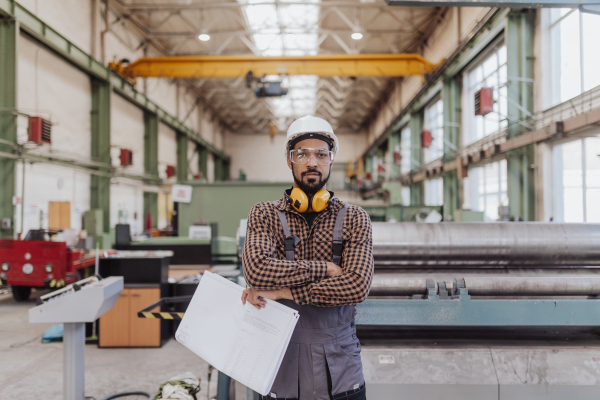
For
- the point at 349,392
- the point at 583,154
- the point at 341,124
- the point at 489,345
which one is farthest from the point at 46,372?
the point at 341,124

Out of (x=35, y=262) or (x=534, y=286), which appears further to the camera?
(x=35, y=262)

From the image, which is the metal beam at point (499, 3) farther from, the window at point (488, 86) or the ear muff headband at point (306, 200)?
the window at point (488, 86)

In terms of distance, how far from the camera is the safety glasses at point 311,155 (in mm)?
1491

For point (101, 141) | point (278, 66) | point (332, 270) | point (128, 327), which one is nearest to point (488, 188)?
point (278, 66)

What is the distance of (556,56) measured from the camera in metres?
6.09

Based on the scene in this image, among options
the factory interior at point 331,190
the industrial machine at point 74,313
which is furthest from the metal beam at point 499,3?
the industrial machine at point 74,313

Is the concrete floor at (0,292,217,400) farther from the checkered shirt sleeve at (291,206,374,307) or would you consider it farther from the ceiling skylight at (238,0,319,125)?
the ceiling skylight at (238,0,319,125)

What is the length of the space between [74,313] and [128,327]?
1969mm

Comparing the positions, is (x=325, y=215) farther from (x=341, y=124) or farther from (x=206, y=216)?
(x=341, y=124)

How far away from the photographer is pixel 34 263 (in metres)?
5.32

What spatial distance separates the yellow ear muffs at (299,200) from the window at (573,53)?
5.50 metres

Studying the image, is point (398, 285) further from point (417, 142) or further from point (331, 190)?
point (417, 142)

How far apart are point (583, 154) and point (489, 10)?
3440 millimetres

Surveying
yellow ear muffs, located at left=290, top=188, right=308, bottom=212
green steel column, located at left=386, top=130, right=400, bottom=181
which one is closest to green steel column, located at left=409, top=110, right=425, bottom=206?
green steel column, located at left=386, top=130, right=400, bottom=181
